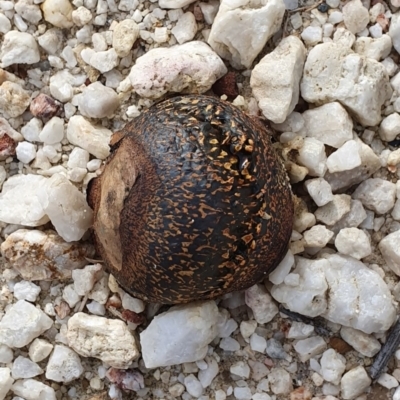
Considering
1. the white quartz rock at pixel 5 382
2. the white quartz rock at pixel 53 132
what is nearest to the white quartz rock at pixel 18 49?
the white quartz rock at pixel 53 132

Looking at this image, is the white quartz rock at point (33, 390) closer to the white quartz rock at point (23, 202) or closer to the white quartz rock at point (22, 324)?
the white quartz rock at point (22, 324)

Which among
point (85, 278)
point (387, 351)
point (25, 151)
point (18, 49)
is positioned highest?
point (18, 49)

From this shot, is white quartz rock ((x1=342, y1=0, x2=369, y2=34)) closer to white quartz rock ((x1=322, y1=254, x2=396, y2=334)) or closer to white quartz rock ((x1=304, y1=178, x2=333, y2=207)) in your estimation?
white quartz rock ((x1=304, y1=178, x2=333, y2=207))

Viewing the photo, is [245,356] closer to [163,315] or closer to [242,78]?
[163,315]

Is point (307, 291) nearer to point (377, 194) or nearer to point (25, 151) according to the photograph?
point (377, 194)

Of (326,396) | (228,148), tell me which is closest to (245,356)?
(326,396)

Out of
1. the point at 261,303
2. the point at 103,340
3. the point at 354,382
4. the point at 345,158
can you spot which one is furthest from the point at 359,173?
the point at 103,340
